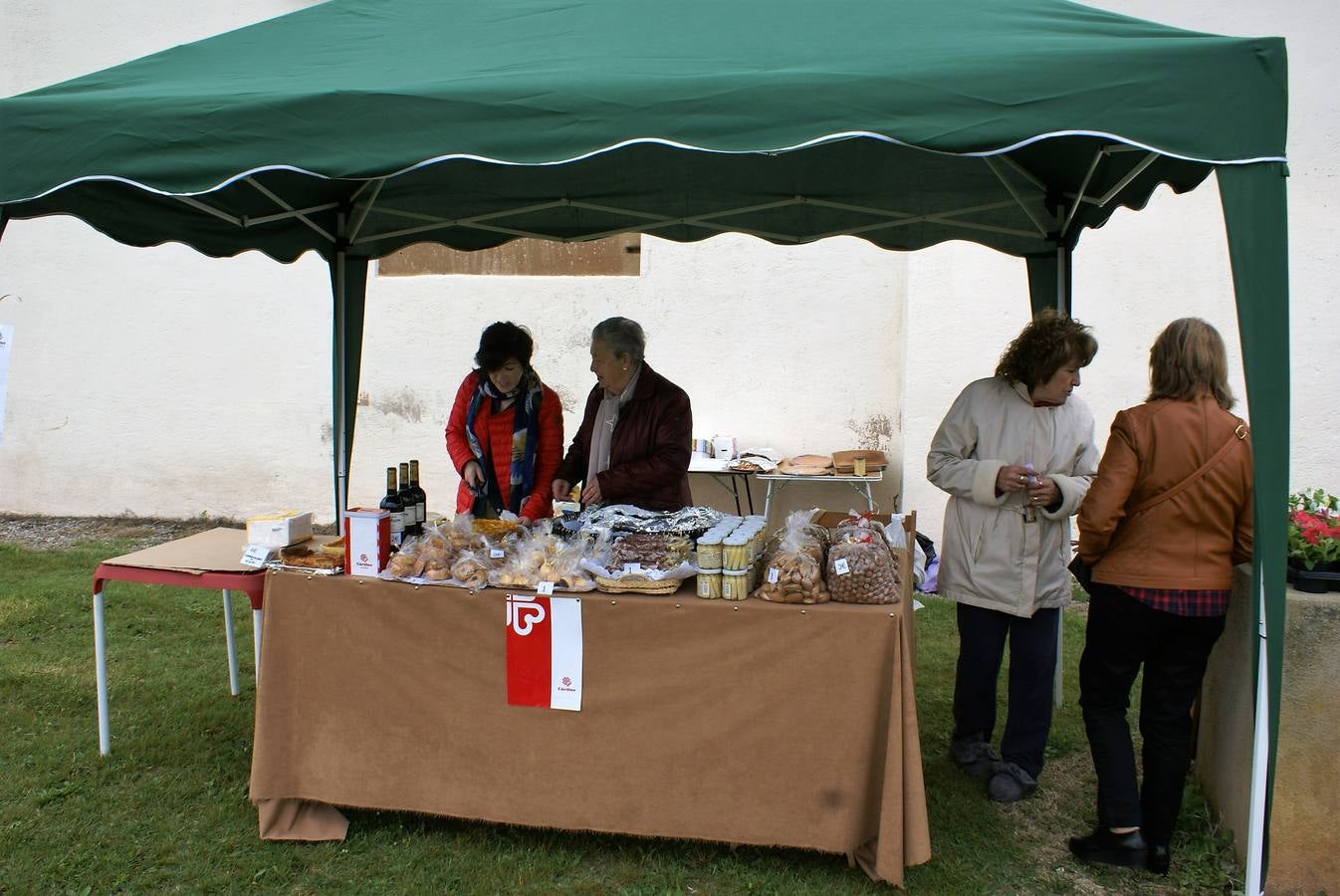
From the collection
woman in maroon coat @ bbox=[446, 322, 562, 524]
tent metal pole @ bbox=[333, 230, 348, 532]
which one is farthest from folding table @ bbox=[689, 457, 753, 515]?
tent metal pole @ bbox=[333, 230, 348, 532]

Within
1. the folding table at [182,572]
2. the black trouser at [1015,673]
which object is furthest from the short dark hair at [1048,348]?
the folding table at [182,572]

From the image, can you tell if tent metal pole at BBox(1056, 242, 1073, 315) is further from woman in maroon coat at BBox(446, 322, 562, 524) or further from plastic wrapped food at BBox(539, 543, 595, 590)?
plastic wrapped food at BBox(539, 543, 595, 590)

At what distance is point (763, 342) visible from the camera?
275 inches

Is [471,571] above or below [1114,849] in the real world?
above

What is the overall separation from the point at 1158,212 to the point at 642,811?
5.28m

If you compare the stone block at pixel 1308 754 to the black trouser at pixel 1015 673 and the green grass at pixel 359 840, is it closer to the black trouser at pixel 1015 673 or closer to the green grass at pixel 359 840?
the green grass at pixel 359 840

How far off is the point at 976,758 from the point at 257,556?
2.65 m

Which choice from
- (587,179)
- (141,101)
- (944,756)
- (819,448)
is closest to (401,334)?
(819,448)

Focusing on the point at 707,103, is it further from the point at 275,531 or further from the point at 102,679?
the point at 102,679

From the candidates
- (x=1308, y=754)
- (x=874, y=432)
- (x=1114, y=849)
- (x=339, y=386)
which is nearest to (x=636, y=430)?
(x=339, y=386)

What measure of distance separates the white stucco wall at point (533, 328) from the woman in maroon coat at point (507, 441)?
9.60 feet

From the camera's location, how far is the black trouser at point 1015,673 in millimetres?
3379

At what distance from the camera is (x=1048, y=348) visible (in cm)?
319

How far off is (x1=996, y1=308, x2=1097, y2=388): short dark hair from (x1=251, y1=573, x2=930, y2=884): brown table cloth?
111 cm
